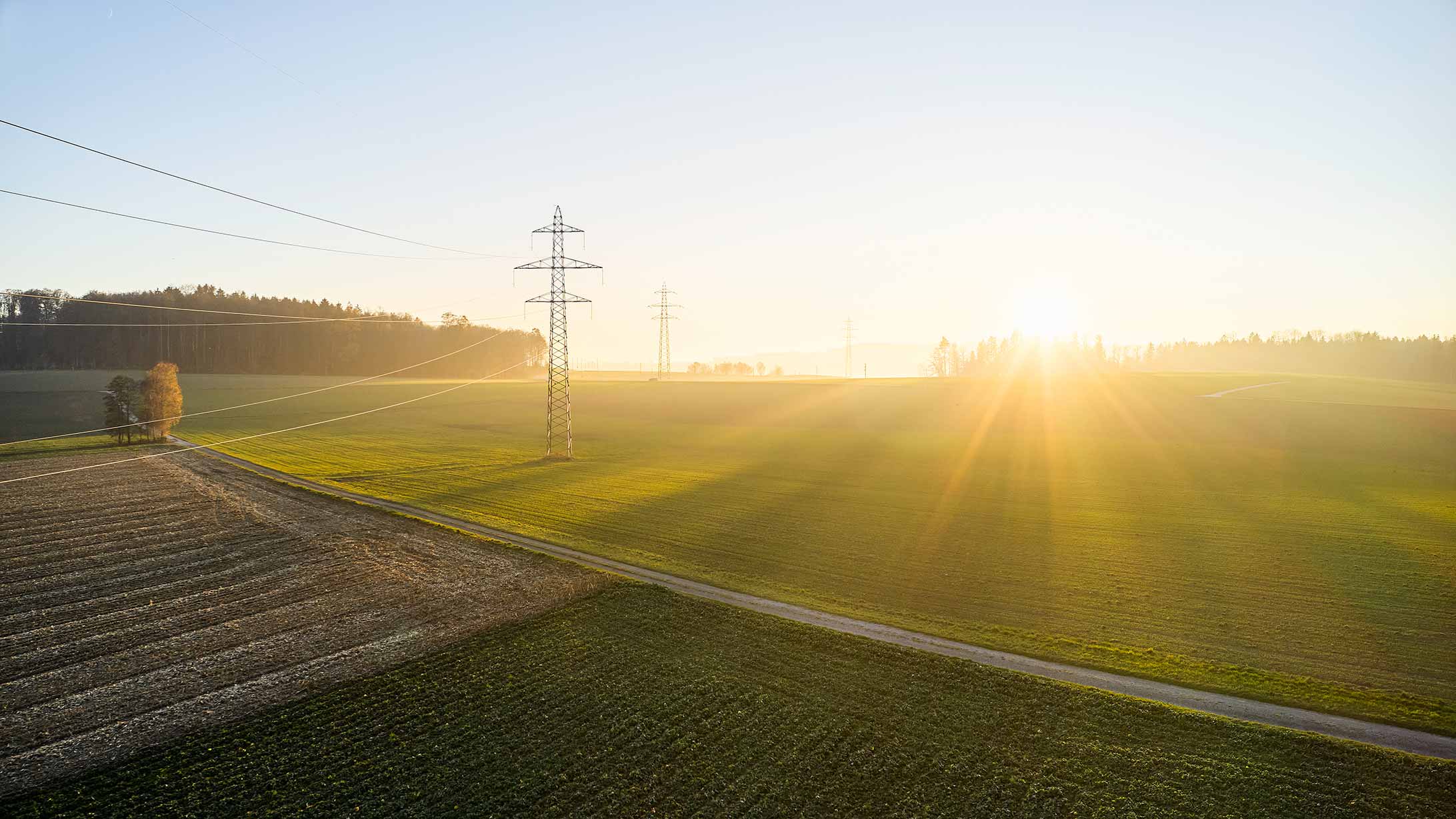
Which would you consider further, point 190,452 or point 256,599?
point 190,452

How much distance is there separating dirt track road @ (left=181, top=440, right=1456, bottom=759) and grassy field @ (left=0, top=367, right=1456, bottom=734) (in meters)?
0.51

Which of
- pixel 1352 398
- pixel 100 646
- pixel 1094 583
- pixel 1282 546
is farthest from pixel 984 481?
pixel 1352 398

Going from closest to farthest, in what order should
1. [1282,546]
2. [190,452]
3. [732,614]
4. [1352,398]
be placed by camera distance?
[732,614] < [1282,546] < [190,452] < [1352,398]

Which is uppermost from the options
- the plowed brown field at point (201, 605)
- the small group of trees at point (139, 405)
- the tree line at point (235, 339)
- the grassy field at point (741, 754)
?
the tree line at point (235, 339)

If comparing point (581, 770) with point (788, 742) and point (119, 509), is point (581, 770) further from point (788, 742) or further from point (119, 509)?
point (119, 509)

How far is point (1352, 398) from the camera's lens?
84.8m

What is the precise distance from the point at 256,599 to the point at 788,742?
54.6 feet

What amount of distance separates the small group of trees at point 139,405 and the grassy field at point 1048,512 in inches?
183

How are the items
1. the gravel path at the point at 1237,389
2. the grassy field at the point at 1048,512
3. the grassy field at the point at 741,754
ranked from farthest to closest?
the gravel path at the point at 1237,389, the grassy field at the point at 1048,512, the grassy field at the point at 741,754

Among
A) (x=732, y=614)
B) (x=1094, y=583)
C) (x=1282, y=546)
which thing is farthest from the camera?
(x=1282, y=546)

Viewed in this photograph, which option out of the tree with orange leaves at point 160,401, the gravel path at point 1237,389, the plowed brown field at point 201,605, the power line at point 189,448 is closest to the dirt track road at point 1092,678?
the plowed brown field at point 201,605

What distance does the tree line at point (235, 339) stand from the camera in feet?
305

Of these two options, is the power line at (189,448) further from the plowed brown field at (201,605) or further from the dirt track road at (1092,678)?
the dirt track road at (1092,678)

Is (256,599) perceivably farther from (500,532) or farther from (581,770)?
(581,770)
